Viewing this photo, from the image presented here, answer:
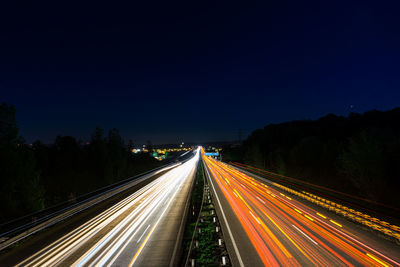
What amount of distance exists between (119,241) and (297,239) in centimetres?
1256

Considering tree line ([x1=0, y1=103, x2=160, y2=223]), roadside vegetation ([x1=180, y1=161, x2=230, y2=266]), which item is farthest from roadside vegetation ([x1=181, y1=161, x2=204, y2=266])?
tree line ([x1=0, y1=103, x2=160, y2=223])

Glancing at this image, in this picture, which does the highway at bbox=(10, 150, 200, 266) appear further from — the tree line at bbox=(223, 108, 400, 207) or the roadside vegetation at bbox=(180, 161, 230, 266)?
the tree line at bbox=(223, 108, 400, 207)

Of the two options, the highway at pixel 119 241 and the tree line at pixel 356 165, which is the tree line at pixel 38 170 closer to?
the highway at pixel 119 241

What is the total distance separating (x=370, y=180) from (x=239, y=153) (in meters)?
88.6

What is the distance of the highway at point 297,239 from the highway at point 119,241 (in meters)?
4.82

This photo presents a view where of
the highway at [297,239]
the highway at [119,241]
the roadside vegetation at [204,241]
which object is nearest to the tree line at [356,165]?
the highway at [297,239]

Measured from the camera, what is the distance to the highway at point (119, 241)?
12.3 meters

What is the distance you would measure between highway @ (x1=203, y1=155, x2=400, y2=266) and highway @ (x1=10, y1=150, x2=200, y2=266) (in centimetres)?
482

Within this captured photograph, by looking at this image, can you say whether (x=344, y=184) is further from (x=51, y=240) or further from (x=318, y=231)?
(x=51, y=240)

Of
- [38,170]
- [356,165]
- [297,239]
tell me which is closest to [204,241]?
[297,239]

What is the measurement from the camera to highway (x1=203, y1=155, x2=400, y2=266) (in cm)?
1223

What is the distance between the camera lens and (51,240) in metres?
15.0

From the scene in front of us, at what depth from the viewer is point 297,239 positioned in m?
14.7

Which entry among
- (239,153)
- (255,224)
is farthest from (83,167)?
(239,153)
